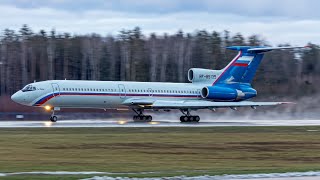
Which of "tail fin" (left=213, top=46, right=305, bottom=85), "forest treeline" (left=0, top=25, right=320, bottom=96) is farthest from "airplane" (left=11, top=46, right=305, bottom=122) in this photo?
"forest treeline" (left=0, top=25, right=320, bottom=96)

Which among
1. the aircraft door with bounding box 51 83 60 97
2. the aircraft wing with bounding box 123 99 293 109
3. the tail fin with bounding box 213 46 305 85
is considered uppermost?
the tail fin with bounding box 213 46 305 85

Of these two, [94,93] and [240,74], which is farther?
[240,74]

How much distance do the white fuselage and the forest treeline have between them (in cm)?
2388

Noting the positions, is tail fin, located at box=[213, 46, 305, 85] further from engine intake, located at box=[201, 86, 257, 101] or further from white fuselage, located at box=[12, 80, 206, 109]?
white fuselage, located at box=[12, 80, 206, 109]

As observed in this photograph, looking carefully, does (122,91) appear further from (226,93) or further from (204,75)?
(226,93)

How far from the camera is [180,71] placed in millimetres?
102688

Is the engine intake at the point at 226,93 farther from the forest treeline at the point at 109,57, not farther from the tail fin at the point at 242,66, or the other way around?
the forest treeline at the point at 109,57

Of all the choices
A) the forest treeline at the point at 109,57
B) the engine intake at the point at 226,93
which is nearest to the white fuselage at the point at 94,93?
the engine intake at the point at 226,93

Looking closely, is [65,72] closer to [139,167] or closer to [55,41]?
[55,41]

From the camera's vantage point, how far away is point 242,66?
2613 inches

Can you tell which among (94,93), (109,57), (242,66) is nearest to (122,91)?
(94,93)

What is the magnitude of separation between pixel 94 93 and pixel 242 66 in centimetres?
1417

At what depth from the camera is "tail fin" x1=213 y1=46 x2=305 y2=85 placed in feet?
217

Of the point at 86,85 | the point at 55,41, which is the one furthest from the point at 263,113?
the point at 55,41
